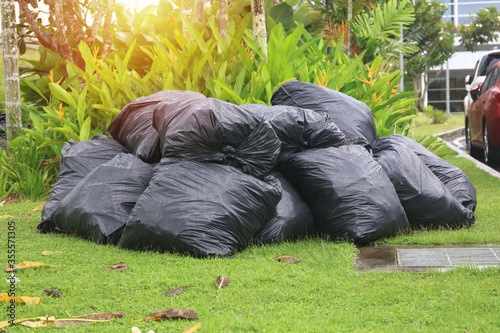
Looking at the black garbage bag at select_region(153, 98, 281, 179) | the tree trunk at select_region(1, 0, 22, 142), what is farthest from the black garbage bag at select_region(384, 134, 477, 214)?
the tree trunk at select_region(1, 0, 22, 142)

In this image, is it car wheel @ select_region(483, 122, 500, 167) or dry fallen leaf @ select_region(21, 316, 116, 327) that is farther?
car wheel @ select_region(483, 122, 500, 167)

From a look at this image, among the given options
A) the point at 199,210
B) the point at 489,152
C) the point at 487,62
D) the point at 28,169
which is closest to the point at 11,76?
the point at 28,169

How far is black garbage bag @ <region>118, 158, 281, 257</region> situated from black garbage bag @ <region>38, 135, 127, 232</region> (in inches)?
39.7

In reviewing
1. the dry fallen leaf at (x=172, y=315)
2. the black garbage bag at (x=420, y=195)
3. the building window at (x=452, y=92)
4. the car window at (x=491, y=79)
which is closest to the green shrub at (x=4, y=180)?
the black garbage bag at (x=420, y=195)

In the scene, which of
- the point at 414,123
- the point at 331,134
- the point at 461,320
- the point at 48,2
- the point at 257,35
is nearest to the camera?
the point at 461,320

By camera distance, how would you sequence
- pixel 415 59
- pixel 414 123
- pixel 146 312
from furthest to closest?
pixel 415 59
pixel 414 123
pixel 146 312

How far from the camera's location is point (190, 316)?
7.88 ft

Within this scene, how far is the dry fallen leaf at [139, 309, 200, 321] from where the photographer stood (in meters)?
2.39

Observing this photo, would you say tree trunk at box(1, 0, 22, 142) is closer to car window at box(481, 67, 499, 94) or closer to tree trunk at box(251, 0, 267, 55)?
tree trunk at box(251, 0, 267, 55)

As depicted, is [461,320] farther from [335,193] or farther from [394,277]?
[335,193]

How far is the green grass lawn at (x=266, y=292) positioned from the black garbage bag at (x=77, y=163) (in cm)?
75

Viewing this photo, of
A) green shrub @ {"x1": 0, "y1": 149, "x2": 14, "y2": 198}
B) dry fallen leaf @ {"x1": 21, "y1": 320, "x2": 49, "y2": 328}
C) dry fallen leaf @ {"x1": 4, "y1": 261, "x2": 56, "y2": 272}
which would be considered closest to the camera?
dry fallen leaf @ {"x1": 21, "y1": 320, "x2": 49, "y2": 328}

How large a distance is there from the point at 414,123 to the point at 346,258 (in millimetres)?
19164

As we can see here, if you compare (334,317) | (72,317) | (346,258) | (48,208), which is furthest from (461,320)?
(48,208)
